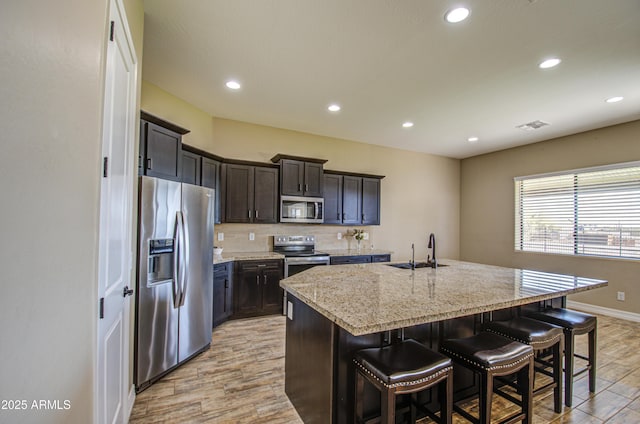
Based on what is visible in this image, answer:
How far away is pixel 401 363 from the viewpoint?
4.87 feet

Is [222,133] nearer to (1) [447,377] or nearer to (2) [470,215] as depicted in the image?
(1) [447,377]

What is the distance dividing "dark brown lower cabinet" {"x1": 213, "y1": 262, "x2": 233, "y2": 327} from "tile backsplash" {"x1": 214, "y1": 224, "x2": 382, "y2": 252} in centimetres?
65

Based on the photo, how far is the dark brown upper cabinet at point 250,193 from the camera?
4.17 m

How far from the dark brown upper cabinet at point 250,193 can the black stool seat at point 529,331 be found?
10.5 ft

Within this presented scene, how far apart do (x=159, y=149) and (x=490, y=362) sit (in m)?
3.05

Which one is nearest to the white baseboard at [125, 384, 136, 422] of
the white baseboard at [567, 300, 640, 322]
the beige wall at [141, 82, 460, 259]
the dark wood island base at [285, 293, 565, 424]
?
the dark wood island base at [285, 293, 565, 424]

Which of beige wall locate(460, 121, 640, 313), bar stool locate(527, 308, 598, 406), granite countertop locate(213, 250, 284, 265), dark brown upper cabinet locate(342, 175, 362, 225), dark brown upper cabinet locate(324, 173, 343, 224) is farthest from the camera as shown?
dark brown upper cabinet locate(342, 175, 362, 225)

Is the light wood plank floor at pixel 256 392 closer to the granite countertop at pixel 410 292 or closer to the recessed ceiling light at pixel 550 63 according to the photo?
the granite countertop at pixel 410 292

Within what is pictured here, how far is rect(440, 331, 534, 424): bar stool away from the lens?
1.61 m

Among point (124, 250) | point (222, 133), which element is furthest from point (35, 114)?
point (222, 133)

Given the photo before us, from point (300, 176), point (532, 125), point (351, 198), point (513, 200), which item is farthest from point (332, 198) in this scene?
point (513, 200)

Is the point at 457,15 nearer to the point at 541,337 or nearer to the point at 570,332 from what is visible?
the point at 541,337

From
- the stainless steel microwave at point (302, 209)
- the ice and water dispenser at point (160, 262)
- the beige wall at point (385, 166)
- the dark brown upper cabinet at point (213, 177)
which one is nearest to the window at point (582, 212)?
the beige wall at point (385, 166)

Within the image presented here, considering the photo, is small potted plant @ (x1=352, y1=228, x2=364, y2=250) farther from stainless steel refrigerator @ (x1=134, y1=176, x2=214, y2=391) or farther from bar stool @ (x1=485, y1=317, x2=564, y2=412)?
bar stool @ (x1=485, y1=317, x2=564, y2=412)
